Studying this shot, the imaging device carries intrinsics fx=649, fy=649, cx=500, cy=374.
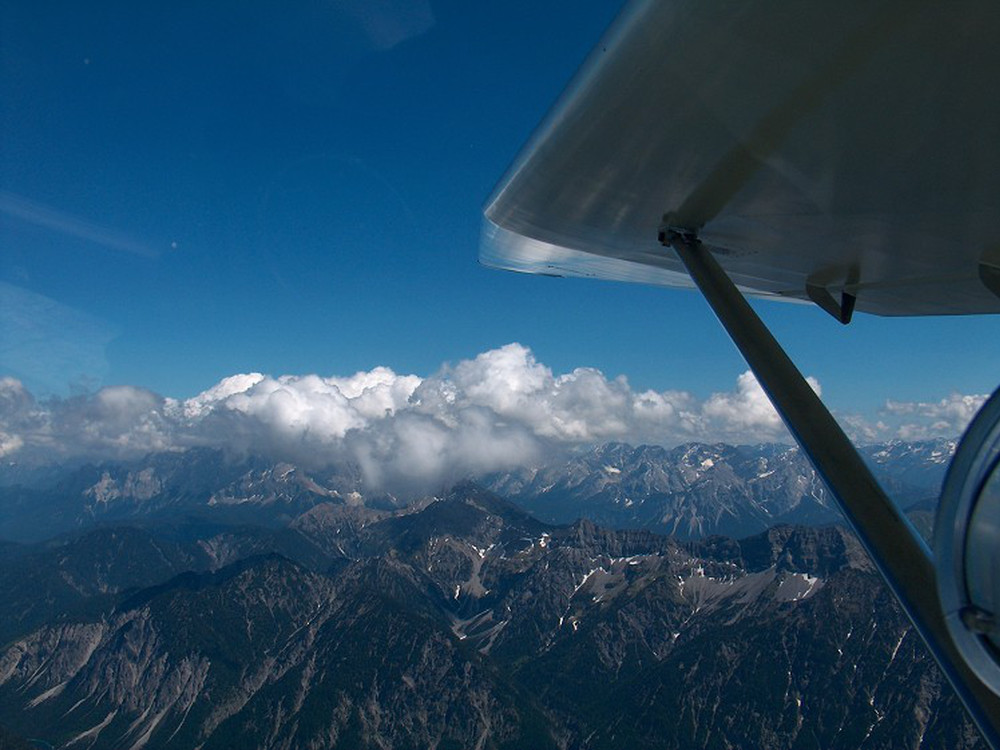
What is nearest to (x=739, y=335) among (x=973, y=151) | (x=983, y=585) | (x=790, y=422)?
(x=790, y=422)

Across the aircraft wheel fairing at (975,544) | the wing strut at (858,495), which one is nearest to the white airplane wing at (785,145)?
the wing strut at (858,495)

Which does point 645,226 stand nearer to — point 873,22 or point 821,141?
point 821,141

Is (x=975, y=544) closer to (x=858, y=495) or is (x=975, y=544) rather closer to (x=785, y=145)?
(x=858, y=495)

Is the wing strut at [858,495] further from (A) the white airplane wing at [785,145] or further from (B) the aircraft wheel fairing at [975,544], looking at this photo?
(A) the white airplane wing at [785,145]

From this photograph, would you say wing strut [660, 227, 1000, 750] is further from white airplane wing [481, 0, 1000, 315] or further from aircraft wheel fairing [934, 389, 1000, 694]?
white airplane wing [481, 0, 1000, 315]

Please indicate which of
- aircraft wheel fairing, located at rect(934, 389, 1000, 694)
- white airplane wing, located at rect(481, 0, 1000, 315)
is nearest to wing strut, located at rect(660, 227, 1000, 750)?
aircraft wheel fairing, located at rect(934, 389, 1000, 694)

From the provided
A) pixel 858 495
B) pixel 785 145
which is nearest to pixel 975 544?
pixel 858 495
